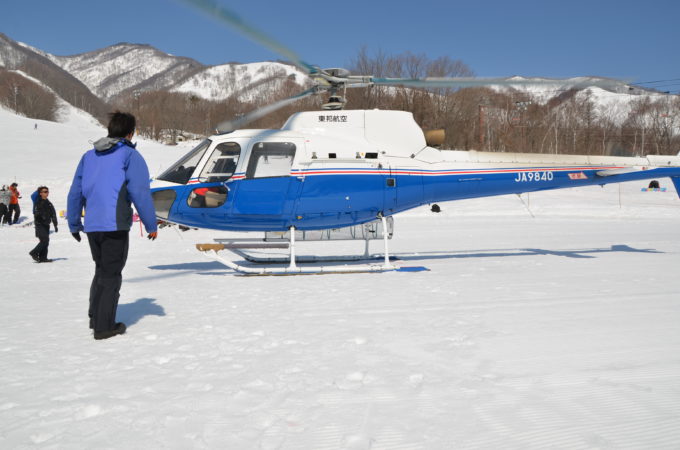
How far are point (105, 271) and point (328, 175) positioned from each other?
4.39 m

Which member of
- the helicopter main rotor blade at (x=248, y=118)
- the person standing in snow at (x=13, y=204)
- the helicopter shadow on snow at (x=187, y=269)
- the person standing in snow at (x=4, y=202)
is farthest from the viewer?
the person standing in snow at (x=13, y=204)

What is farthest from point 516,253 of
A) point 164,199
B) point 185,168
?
point 164,199

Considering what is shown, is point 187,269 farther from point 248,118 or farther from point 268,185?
point 248,118

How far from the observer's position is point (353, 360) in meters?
3.35

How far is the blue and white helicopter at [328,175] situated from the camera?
289 inches

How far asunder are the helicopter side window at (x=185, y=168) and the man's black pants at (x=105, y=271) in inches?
143

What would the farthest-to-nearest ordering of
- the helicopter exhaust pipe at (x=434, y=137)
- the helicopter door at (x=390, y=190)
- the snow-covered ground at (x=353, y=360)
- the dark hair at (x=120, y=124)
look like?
the helicopter exhaust pipe at (x=434, y=137) → the helicopter door at (x=390, y=190) → the dark hair at (x=120, y=124) → the snow-covered ground at (x=353, y=360)

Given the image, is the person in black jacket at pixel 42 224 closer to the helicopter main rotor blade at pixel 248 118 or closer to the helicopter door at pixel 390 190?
the helicopter main rotor blade at pixel 248 118

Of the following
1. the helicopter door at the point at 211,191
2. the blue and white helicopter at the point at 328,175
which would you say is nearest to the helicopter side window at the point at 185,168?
the blue and white helicopter at the point at 328,175

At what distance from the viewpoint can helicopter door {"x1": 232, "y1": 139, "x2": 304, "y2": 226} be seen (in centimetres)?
743

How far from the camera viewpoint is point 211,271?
7.78 meters

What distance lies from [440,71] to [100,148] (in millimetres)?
37683

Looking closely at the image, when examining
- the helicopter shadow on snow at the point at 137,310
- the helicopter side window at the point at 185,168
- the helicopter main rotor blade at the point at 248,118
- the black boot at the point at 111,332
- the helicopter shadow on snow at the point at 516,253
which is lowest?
the helicopter shadow on snow at the point at 516,253

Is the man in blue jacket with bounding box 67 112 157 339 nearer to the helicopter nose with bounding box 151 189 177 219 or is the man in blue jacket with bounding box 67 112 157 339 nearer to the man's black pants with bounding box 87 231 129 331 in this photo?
the man's black pants with bounding box 87 231 129 331
